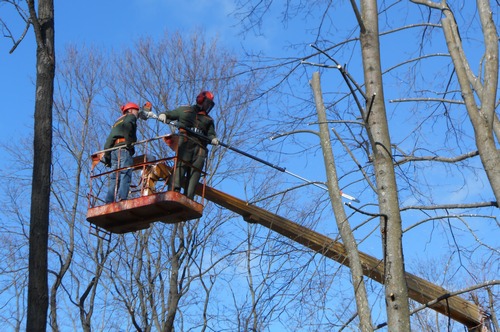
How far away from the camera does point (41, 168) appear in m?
7.61

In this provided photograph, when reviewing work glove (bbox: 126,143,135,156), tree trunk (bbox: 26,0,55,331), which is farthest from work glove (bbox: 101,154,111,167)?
tree trunk (bbox: 26,0,55,331)

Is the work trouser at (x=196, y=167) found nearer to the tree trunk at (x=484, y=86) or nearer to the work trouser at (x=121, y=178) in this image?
the work trouser at (x=121, y=178)

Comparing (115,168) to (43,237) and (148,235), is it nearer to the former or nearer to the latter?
(43,237)

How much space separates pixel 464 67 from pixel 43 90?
14.6ft

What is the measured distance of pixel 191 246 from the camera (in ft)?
52.5

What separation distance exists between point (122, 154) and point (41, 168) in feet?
9.86

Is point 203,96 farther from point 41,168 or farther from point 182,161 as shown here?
point 41,168

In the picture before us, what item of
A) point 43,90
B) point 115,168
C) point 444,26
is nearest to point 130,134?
point 115,168

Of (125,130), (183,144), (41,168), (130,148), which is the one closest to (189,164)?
(183,144)

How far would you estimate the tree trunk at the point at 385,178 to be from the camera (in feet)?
19.2

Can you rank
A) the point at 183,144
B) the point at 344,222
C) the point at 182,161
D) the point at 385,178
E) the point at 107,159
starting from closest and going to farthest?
the point at 385,178
the point at 344,222
the point at 182,161
the point at 183,144
the point at 107,159

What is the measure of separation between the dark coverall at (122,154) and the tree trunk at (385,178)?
4.88 meters

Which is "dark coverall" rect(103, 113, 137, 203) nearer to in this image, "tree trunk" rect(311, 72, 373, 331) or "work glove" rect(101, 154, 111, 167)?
"work glove" rect(101, 154, 111, 167)

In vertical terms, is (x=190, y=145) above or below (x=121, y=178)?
above
